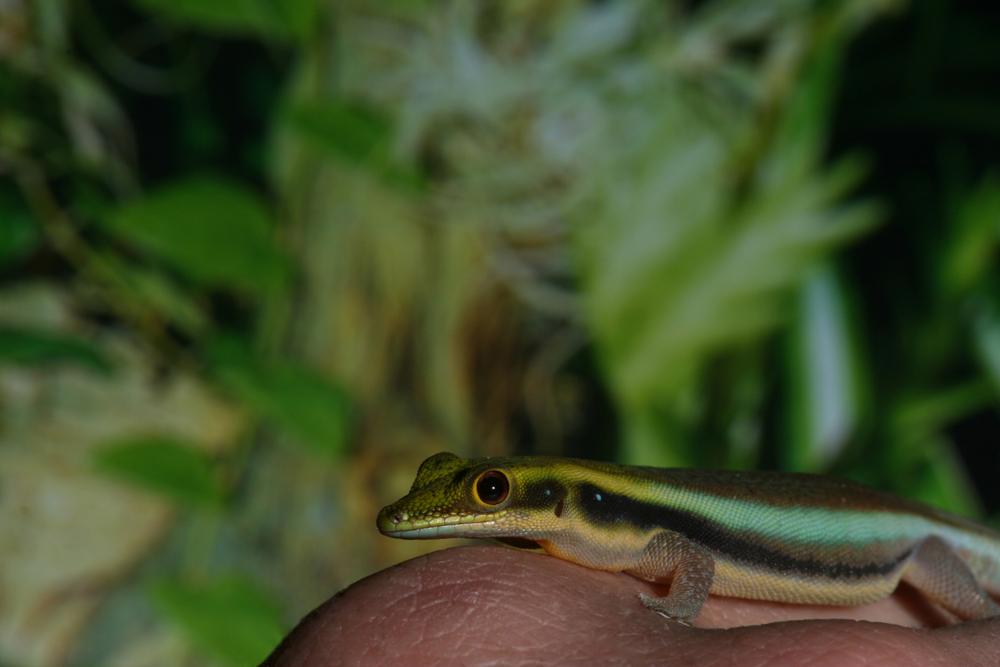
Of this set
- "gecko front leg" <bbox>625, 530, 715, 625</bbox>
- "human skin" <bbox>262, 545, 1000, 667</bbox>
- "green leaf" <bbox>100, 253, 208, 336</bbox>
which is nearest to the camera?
"human skin" <bbox>262, 545, 1000, 667</bbox>

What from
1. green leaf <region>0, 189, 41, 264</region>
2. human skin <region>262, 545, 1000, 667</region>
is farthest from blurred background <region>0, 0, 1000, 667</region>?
human skin <region>262, 545, 1000, 667</region>

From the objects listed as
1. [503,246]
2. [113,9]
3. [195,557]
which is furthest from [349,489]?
[113,9]

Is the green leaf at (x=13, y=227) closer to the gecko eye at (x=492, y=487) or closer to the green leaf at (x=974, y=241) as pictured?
the gecko eye at (x=492, y=487)

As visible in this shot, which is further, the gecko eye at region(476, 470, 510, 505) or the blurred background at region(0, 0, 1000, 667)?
the blurred background at region(0, 0, 1000, 667)

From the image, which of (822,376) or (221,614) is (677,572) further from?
(822,376)

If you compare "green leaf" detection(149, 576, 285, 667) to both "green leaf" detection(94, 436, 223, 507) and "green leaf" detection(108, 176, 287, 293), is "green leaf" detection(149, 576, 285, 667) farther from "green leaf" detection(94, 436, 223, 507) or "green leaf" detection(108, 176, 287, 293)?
"green leaf" detection(108, 176, 287, 293)

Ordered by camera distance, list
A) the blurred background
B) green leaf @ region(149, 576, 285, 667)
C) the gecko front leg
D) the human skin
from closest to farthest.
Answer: the human skin
the gecko front leg
green leaf @ region(149, 576, 285, 667)
the blurred background

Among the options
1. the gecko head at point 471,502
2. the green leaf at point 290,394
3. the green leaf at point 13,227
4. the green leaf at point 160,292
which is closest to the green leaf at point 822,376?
the green leaf at point 290,394
